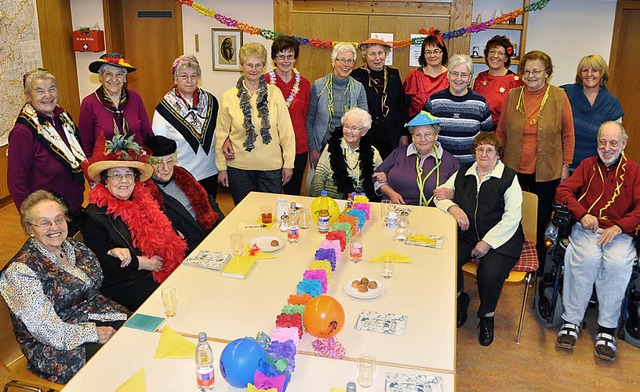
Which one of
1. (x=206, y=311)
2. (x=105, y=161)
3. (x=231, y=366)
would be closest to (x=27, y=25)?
(x=105, y=161)

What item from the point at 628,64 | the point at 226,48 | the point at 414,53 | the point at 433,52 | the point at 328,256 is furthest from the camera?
the point at 226,48

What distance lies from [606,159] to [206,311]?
265 cm

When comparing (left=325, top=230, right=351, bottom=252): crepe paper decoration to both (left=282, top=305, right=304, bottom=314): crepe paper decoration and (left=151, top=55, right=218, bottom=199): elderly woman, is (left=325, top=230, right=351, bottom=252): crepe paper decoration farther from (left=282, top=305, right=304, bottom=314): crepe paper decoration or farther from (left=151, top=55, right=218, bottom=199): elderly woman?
(left=151, top=55, right=218, bottom=199): elderly woman

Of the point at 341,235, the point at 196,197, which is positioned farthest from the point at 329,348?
the point at 196,197

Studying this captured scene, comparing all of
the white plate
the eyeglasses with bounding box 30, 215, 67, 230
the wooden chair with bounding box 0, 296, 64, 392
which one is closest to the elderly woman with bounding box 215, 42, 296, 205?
the eyeglasses with bounding box 30, 215, 67, 230

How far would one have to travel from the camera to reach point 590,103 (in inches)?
165

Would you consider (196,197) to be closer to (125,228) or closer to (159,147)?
(159,147)

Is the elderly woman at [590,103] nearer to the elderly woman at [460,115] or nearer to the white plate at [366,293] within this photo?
the elderly woman at [460,115]

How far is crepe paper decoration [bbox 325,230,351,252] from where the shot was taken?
286 cm

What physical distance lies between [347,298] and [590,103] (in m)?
2.79

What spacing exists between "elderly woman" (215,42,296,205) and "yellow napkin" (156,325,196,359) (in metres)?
2.16

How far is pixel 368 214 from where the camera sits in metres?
3.41

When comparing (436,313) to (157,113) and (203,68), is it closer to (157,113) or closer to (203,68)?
(157,113)

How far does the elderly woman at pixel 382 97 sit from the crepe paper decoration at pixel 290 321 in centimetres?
253
